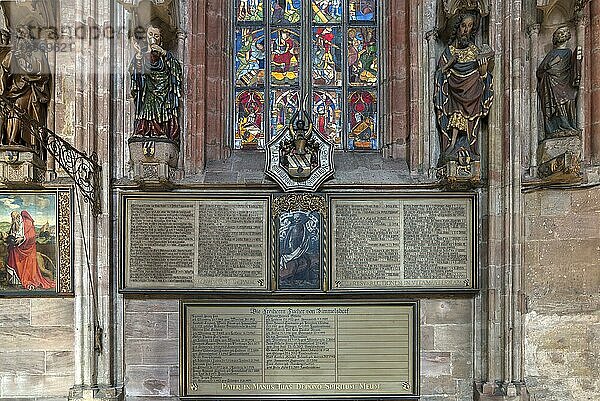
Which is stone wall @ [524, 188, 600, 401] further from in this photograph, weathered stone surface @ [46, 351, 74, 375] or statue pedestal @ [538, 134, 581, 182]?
weathered stone surface @ [46, 351, 74, 375]

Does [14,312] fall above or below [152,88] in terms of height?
below

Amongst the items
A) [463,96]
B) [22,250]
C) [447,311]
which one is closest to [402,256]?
[447,311]

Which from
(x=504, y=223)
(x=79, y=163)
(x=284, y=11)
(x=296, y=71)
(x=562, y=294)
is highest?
(x=284, y=11)

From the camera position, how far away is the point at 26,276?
7621mm

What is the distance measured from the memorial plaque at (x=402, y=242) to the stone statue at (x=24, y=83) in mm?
3586

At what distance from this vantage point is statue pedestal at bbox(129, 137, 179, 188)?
746cm

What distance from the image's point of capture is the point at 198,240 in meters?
7.66

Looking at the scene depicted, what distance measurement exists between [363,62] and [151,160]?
3011 millimetres

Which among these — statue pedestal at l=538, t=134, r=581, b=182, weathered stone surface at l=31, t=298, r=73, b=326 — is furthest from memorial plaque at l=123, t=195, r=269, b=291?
statue pedestal at l=538, t=134, r=581, b=182

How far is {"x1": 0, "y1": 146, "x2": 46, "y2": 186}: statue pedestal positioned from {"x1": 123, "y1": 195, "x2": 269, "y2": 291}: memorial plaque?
107cm

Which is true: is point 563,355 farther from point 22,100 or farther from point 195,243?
point 22,100

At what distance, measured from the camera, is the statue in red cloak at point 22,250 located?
25.0 ft

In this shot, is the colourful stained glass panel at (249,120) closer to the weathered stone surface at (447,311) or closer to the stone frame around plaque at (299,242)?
the stone frame around plaque at (299,242)

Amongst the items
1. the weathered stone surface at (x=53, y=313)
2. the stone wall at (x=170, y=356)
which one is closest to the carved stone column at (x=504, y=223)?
the stone wall at (x=170, y=356)
